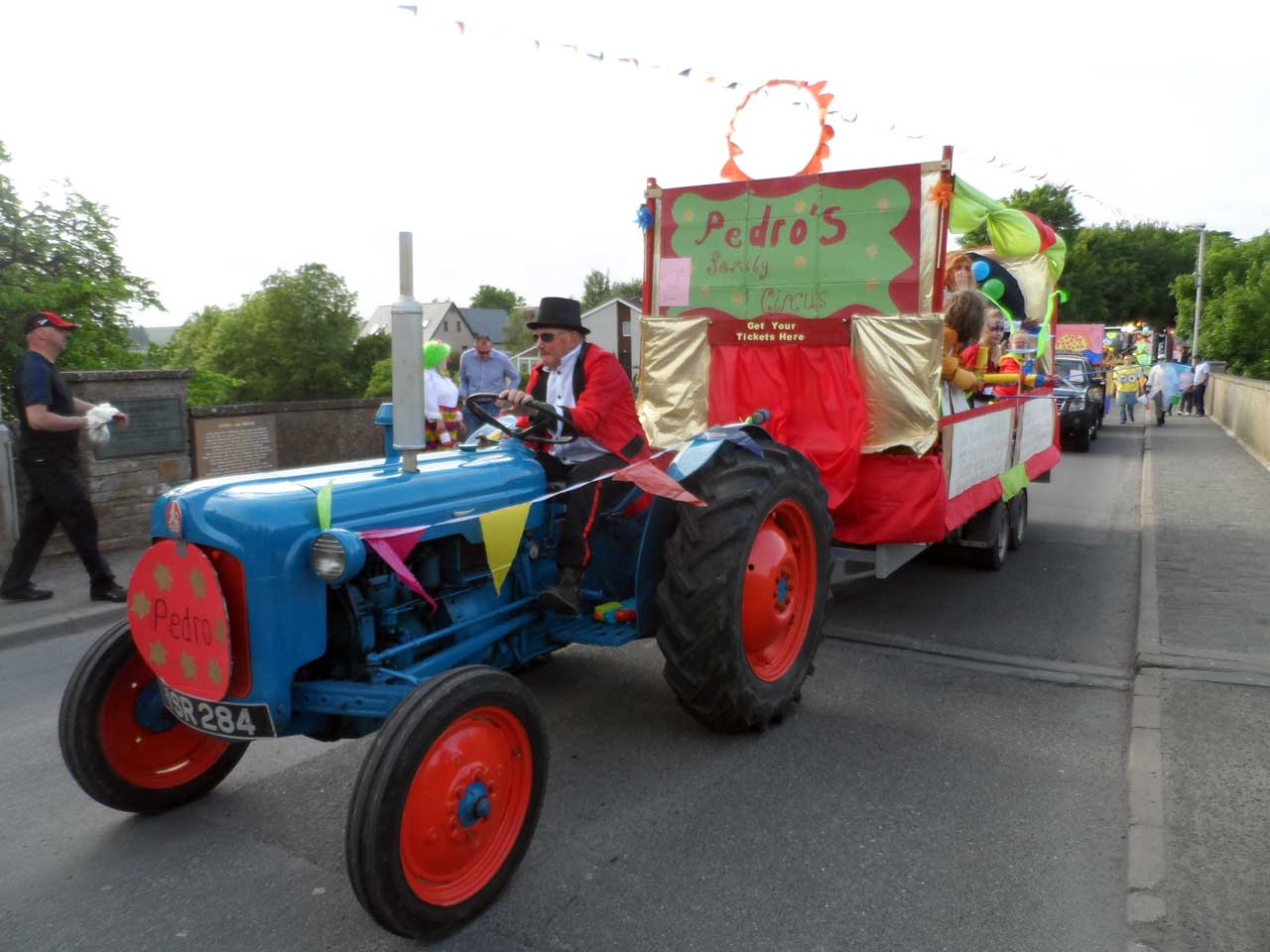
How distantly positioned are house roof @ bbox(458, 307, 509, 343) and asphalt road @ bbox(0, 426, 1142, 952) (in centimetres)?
8468

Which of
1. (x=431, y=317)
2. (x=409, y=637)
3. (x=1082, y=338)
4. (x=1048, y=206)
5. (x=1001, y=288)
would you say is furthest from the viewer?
(x=431, y=317)

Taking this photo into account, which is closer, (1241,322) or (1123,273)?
(1241,322)

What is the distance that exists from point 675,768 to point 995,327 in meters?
4.98

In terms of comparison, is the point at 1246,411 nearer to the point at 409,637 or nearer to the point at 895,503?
the point at 895,503

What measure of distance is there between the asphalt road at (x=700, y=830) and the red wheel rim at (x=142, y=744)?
17cm

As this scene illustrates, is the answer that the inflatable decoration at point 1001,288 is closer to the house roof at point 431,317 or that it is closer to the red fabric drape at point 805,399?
the red fabric drape at point 805,399

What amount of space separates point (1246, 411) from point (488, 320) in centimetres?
8068

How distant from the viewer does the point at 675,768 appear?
394 cm

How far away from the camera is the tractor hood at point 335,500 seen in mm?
2873

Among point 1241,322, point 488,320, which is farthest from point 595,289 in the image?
point 1241,322

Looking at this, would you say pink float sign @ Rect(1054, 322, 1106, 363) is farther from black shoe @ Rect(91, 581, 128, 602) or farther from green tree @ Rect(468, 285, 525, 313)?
green tree @ Rect(468, 285, 525, 313)

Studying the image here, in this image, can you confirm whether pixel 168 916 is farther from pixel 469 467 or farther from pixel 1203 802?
pixel 1203 802

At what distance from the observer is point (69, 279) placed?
10688 millimetres

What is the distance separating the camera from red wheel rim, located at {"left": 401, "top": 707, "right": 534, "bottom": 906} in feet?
8.85
